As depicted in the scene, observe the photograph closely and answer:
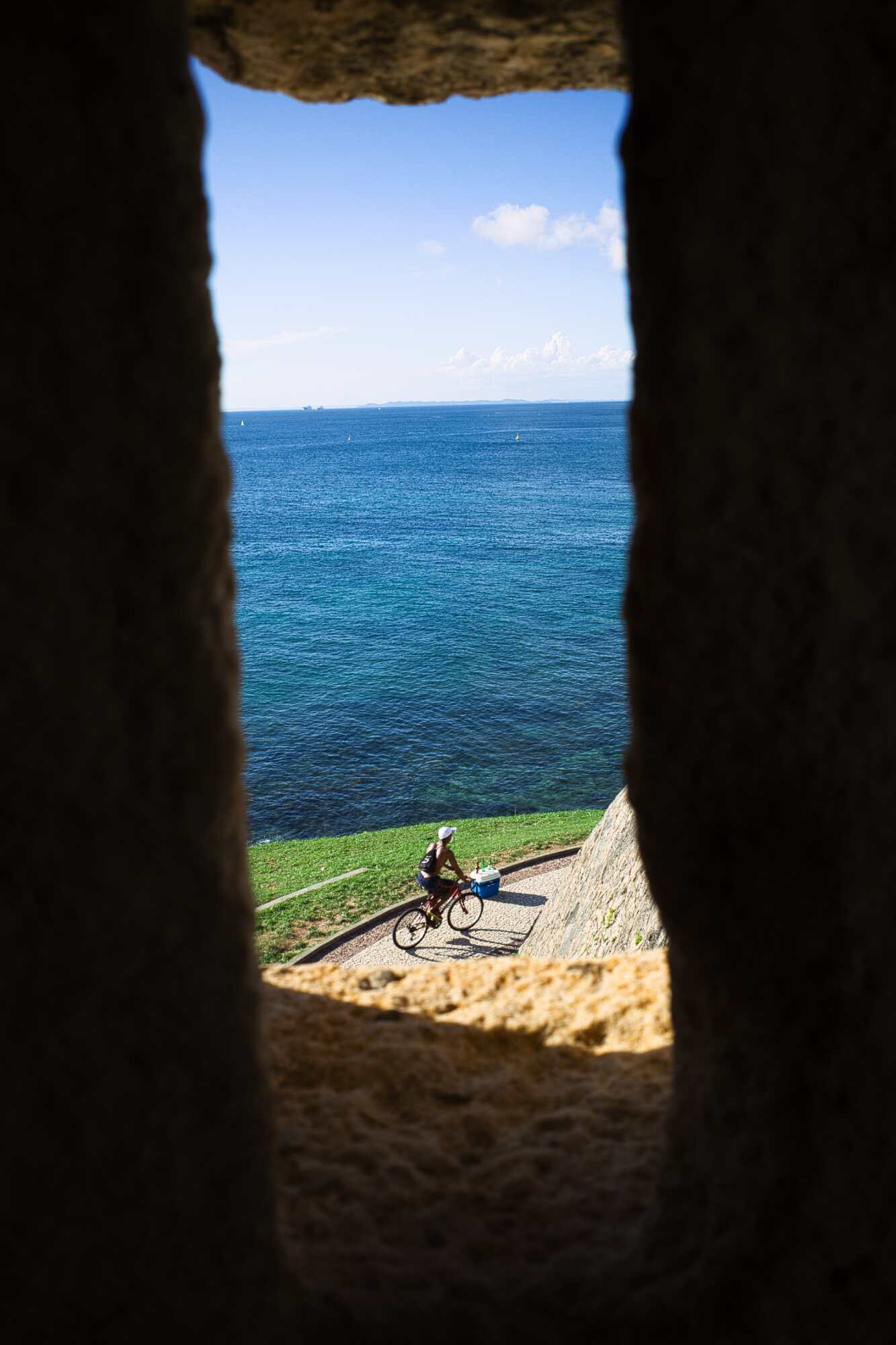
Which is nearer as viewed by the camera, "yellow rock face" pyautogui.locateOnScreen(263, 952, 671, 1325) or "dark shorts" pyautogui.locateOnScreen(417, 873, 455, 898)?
"yellow rock face" pyautogui.locateOnScreen(263, 952, 671, 1325)

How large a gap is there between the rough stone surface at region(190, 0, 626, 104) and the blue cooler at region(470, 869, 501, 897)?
1244 centimetres

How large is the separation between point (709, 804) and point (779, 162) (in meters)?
1.93

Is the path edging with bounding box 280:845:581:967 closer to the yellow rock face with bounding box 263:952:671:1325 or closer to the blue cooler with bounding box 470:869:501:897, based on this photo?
the blue cooler with bounding box 470:869:501:897

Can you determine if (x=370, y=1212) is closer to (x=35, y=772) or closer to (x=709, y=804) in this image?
(x=709, y=804)

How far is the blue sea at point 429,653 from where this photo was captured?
85.3 ft

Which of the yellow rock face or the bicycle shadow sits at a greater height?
the yellow rock face

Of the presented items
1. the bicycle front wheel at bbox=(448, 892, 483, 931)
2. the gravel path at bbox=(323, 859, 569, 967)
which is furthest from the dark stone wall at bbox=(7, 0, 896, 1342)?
the bicycle front wheel at bbox=(448, 892, 483, 931)

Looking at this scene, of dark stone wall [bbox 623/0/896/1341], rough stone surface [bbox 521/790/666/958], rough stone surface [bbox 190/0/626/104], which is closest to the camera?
dark stone wall [bbox 623/0/896/1341]

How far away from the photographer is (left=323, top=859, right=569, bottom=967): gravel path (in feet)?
44.3

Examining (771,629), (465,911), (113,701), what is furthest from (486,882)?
(113,701)

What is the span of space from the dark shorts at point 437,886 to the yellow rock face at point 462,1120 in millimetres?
7155

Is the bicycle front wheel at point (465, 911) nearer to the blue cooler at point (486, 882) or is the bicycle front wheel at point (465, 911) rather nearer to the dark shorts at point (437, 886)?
the blue cooler at point (486, 882)

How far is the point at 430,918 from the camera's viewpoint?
45.9 ft

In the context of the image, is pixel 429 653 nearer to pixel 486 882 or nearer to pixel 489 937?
pixel 486 882
